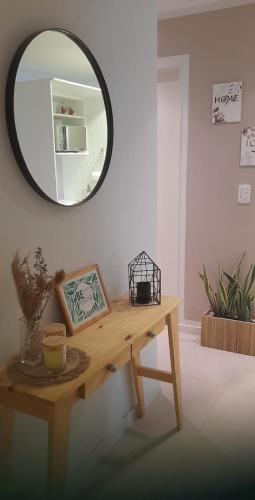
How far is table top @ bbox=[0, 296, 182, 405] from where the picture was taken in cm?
115

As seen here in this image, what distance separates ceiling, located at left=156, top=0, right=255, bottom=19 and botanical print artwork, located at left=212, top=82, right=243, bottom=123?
0.48 m

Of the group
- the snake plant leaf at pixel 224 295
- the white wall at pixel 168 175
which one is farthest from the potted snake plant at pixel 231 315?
the white wall at pixel 168 175

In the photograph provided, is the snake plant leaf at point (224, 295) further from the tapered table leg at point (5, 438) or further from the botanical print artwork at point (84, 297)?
the tapered table leg at point (5, 438)

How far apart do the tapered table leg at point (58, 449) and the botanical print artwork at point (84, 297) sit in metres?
0.42

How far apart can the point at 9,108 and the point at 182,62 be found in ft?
6.66

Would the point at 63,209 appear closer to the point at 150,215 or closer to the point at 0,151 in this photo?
the point at 0,151

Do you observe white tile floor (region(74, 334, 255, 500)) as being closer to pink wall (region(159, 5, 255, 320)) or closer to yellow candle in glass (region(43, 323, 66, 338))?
yellow candle in glass (region(43, 323, 66, 338))

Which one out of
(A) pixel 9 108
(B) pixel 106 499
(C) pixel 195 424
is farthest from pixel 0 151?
(C) pixel 195 424

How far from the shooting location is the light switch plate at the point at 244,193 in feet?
9.43

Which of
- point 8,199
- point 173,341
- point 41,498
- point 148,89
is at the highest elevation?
point 148,89

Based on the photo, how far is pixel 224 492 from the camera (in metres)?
0.48

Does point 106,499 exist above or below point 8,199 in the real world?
below

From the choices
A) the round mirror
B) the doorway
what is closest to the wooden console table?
the round mirror

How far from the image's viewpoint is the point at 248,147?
2807 mm
